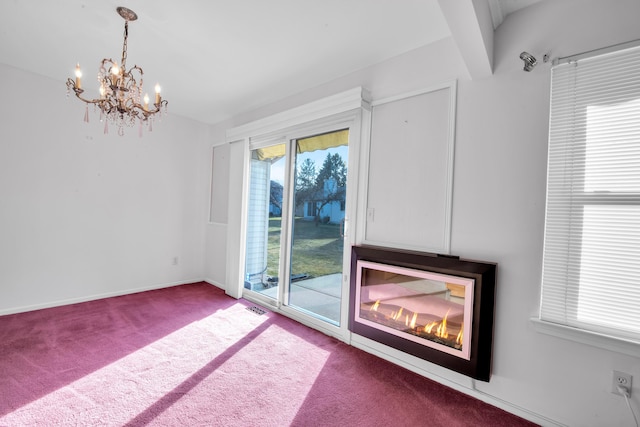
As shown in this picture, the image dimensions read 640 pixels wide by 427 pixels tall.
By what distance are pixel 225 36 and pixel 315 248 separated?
2.17 m

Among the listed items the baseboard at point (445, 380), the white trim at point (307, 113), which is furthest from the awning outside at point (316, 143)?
the baseboard at point (445, 380)

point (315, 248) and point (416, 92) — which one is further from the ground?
point (416, 92)

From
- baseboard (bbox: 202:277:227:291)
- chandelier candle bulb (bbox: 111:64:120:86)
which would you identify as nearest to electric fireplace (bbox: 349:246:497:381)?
chandelier candle bulb (bbox: 111:64:120:86)

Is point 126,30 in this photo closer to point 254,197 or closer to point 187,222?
point 254,197

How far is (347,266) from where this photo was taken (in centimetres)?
→ 273

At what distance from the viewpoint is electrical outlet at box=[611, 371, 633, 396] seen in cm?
149

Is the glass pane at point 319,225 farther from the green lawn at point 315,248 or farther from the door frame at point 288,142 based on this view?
the door frame at point 288,142

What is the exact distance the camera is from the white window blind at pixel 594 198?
1502mm

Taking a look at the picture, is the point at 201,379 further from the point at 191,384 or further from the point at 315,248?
the point at 315,248

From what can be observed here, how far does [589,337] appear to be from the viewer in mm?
1564

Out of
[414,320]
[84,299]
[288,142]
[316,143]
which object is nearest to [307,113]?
[316,143]

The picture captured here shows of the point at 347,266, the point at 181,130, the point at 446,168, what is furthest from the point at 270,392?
the point at 181,130

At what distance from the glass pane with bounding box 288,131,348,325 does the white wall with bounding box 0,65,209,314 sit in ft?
7.20

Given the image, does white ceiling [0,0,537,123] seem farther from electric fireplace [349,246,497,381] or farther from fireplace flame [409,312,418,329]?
fireplace flame [409,312,418,329]
